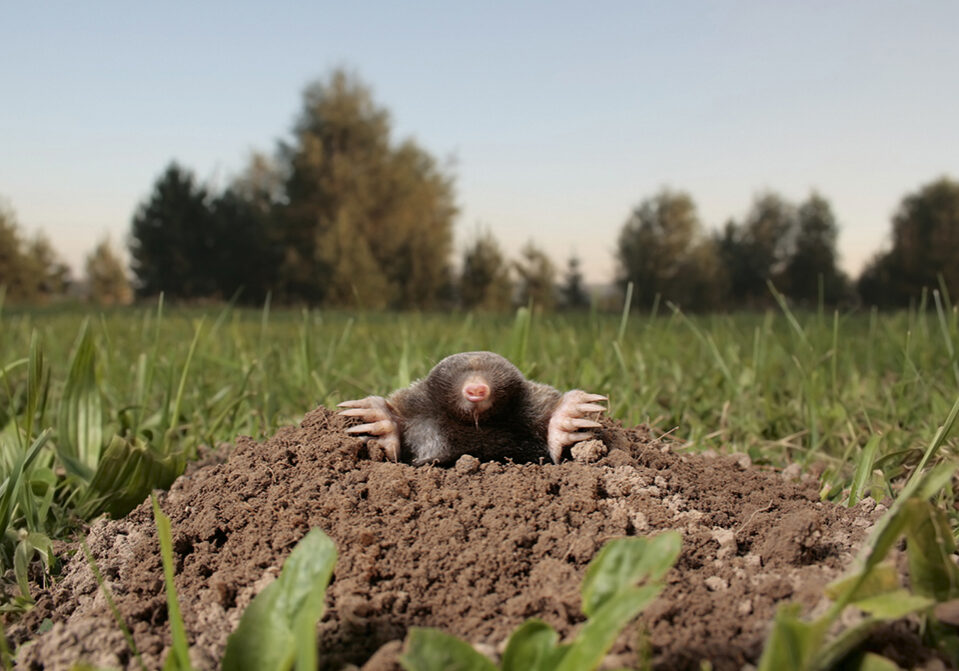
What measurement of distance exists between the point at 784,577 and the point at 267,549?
945mm

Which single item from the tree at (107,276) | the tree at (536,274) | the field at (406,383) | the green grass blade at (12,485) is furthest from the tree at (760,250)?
the green grass blade at (12,485)

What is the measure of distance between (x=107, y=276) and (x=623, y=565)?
4323 centimetres

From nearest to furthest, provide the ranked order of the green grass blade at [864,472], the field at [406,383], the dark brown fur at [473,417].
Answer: the dark brown fur at [473,417]
the green grass blade at [864,472]
the field at [406,383]

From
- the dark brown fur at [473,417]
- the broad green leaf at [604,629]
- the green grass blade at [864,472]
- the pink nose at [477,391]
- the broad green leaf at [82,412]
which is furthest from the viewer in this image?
the broad green leaf at [82,412]

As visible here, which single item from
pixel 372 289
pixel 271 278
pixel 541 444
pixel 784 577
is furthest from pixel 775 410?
pixel 271 278

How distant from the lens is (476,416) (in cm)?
201

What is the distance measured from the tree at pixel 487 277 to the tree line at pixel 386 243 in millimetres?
521

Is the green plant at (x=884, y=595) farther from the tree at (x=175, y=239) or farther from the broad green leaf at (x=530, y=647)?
the tree at (x=175, y=239)

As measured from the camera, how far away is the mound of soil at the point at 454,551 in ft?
4.21

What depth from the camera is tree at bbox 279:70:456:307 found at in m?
33.2

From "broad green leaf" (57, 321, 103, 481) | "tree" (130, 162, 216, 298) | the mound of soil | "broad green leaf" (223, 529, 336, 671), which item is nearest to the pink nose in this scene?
the mound of soil

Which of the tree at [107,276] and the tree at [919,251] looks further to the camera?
the tree at [107,276]

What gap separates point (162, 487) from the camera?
7.95 feet

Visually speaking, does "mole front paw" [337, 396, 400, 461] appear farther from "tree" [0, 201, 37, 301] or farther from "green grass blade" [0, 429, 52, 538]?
"tree" [0, 201, 37, 301]
